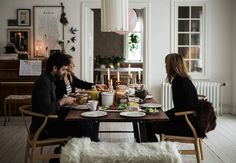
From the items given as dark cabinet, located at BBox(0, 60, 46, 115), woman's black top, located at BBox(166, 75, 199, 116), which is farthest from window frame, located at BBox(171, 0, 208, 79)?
woman's black top, located at BBox(166, 75, 199, 116)

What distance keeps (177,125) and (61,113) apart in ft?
3.97

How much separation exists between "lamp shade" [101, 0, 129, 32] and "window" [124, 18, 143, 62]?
7.08 meters

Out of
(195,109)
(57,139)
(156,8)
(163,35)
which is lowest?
(57,139)

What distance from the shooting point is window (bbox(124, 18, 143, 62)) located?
11148 millimetres

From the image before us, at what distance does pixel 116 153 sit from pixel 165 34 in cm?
531

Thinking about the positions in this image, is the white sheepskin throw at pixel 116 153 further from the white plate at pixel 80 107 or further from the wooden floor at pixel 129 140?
the wooden floor at pixel 129 140

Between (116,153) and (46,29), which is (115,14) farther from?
(46,29)

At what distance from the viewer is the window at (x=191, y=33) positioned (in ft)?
23.3

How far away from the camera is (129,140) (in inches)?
201

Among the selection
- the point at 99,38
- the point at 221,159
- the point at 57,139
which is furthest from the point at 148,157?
the point at 99,38

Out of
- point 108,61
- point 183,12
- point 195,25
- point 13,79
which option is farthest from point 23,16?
point 195,25

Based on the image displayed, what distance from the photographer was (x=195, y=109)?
11.9 feet

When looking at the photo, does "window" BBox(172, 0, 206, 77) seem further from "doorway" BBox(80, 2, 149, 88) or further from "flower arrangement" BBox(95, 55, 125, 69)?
"flower arrangement" BBox(95, 55, 125, 69)

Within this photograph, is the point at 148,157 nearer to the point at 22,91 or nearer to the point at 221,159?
the point at 221,159
